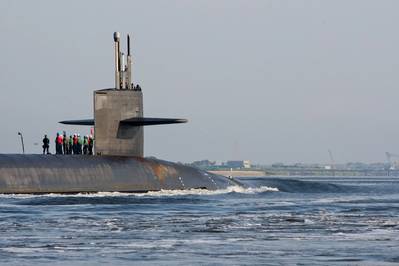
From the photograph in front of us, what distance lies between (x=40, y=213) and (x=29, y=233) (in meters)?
6.06

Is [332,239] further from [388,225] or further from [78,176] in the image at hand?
[78,176]

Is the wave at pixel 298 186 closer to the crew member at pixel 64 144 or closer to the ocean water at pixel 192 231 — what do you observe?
the crew member at pixel 64 144

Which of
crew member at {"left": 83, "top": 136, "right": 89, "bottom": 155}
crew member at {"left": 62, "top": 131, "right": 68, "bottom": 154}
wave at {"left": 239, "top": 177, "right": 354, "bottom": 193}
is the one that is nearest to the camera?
crew member at {"left": 62, "top": 131, "right": 68, "bottom": 154}

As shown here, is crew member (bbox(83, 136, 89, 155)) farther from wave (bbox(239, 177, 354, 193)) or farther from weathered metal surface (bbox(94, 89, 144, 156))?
wave (bbox(239, 177, 354, 193))

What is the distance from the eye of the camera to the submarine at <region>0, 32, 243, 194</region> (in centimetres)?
3781

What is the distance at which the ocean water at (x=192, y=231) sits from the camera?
18.4m

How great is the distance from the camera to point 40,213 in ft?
94.3

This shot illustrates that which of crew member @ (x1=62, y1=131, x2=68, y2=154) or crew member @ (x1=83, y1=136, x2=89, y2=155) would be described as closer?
crew member @ (x1=62, y1=131, x2=68, y2=154)

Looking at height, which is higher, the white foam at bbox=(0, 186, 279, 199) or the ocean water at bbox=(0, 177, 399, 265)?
the white foam at bbox=(0, 186, 279, 199)

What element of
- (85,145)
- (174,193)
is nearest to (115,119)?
(85,145)

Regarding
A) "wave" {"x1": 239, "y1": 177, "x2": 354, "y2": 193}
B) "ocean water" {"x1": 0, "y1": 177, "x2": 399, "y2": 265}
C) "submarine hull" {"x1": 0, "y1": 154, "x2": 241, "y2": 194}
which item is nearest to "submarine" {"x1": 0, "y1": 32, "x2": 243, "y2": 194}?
"submarine hull" {"x1": 0, "y1": 154, "x2": 241, "y2": 194}

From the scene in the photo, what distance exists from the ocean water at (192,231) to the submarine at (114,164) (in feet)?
4.63

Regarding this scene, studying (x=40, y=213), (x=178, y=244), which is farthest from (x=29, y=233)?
(x=40, y=213)

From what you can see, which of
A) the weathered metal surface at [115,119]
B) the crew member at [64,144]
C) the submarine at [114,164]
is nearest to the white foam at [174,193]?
the submarine at [114,164]
